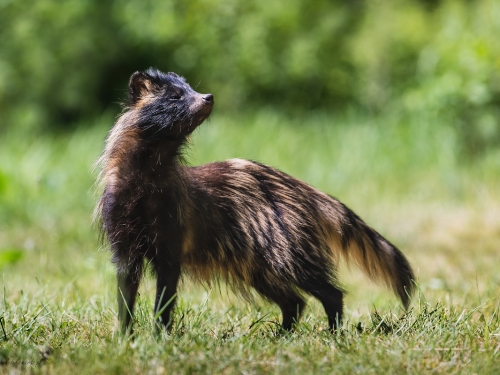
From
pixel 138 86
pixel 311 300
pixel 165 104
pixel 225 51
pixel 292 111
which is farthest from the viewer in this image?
pixel 292 111

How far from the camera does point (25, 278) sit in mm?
6039

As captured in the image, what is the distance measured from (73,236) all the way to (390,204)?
128 inches

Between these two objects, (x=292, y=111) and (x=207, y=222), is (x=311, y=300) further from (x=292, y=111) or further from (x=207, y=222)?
(x=292, y=111)

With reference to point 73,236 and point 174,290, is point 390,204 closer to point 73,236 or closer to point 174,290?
point 73,236

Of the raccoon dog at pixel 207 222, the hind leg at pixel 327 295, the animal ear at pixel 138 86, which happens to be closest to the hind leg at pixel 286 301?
the raccoon dog at pixel 207 222

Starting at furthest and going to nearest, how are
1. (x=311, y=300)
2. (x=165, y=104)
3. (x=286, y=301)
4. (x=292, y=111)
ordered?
(x=292, y=111), (x=311, y=300), (x=286, y=301), (x=165, y=104)

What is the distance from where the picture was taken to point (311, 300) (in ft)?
16.7

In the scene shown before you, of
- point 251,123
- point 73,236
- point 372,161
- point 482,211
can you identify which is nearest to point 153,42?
point 251,123

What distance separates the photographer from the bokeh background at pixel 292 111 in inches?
278

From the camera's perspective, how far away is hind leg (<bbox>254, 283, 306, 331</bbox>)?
14.3ft

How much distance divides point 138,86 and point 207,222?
801mm

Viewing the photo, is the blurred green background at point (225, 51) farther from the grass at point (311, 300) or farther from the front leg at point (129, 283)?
the front leg at point (129, 283)

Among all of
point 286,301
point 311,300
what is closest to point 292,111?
point 311,300

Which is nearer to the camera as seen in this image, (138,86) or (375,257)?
(138,86)
